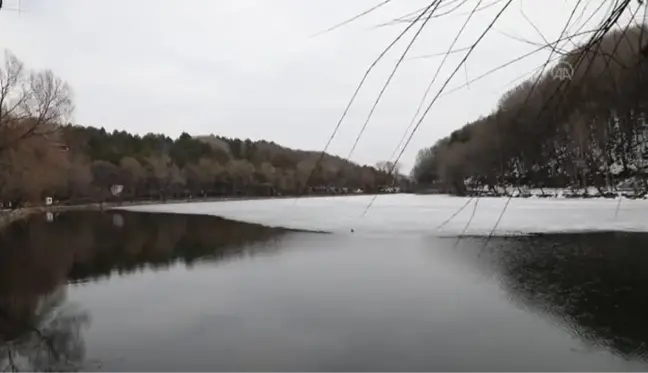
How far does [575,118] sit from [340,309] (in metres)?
9.17

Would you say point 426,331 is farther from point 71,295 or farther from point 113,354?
point 71,295

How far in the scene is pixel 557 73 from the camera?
1.12 meters

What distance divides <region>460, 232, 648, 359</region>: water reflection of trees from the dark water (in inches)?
1.5

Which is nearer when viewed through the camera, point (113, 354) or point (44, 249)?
point (113, 354)

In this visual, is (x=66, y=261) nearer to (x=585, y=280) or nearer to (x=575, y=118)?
(x=585, y=280)

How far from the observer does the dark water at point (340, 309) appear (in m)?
7.70

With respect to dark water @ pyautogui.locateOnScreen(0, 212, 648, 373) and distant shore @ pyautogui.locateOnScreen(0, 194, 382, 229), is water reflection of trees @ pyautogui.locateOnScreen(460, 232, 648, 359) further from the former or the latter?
distant shore @ pyautogui.locateOnScreen(0, 194, 382, 229)

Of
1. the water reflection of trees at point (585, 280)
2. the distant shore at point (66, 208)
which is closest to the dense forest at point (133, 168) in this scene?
the distant shore at point (66, 208)

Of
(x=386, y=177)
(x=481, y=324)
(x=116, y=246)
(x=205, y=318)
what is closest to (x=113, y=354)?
(x=205, y=318)

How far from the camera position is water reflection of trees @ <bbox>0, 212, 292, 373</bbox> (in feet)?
28.5

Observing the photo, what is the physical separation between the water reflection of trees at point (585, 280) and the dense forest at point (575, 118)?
6432mm

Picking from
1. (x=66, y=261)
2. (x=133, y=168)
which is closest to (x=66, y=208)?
(x=133, y=168)

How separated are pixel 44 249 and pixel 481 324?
17.5 m

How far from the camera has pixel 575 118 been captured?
1232mm
